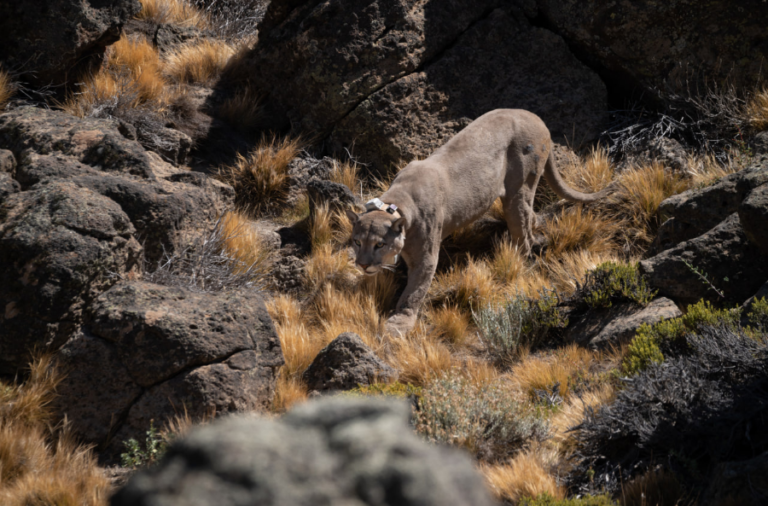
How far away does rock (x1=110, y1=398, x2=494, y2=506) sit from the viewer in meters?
1.14

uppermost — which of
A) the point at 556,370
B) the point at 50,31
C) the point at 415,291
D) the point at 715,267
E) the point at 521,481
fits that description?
the point at 50,31

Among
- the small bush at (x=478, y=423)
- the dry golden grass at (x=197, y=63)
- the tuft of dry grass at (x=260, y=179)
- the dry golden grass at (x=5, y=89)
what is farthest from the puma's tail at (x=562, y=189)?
the dry golden grass at (x=5, y=89)

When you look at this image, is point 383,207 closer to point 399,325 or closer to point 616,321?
point 399,325

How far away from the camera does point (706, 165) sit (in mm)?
7484

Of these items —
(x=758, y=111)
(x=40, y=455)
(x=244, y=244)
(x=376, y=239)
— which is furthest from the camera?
(x=758, y=111)

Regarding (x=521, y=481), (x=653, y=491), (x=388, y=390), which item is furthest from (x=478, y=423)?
(x=653, y=491)

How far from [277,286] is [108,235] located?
234cm

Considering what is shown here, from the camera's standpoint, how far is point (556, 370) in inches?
190

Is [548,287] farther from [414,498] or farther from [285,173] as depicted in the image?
[414,498]

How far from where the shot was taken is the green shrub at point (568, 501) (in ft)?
10.3

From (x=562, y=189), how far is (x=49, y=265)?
5.45m

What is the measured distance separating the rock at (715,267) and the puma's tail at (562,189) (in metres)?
1.94

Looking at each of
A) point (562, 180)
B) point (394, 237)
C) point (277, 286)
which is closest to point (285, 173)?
point (277, 286)

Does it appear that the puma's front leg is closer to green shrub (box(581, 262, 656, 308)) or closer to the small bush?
green shrub (box(581, 262, 656, 308))
